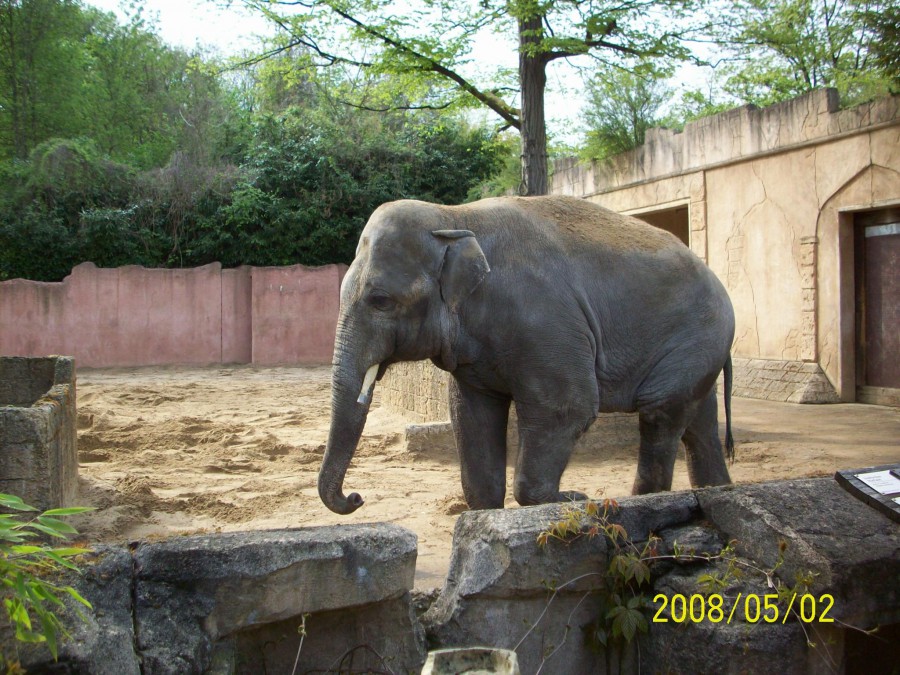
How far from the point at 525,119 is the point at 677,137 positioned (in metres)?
3.95

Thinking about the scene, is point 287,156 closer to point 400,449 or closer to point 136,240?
point 136,240

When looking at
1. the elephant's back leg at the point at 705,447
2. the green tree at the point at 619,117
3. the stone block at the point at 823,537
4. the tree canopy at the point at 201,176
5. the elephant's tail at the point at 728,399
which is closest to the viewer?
the stone block at the point at 823,537

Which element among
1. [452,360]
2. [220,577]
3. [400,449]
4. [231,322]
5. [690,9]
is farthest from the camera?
[231,322]

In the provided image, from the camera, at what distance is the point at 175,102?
30.0 metres

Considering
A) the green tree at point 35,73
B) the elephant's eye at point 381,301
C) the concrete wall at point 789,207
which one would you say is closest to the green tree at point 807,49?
the concrete wall at point 789,207

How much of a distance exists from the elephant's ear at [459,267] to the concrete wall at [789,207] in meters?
8.33

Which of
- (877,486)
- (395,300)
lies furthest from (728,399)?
(877,486)

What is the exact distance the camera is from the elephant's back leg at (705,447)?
5.39 m

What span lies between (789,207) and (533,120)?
394 centimetres

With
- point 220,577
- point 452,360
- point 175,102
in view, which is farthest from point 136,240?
point 220,577

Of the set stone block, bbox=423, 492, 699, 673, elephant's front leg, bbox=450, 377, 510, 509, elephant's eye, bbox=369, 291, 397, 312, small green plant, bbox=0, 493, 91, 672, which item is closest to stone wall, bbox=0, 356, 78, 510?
elephant's eye, bbox=369, 291, 397, 312

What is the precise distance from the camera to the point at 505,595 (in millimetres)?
2693
